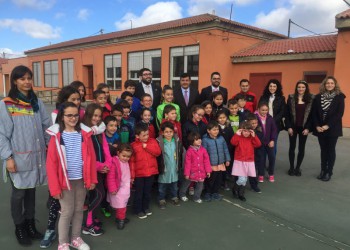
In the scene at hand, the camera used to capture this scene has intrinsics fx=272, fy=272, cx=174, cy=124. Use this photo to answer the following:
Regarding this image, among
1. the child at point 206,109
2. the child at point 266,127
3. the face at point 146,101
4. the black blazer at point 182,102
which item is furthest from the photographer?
the black blazer at point 182,102

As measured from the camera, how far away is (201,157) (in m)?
3.70

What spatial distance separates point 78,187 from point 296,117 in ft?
12.8

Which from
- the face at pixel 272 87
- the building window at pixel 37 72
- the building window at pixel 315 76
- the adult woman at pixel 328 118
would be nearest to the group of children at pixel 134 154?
the face at pixel 272 87

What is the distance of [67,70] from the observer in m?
21.4

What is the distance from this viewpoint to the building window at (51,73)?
890 inches

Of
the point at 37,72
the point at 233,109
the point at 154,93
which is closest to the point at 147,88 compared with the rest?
the point at 154,93

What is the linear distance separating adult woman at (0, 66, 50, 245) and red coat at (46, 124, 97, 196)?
0.36 m

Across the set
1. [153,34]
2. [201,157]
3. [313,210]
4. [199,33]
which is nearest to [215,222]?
[201,157]

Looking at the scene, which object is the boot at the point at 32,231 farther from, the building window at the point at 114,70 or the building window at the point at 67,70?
the building window at the point at 67,70

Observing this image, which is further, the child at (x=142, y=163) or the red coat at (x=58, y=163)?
the child at (x=142, y=163)

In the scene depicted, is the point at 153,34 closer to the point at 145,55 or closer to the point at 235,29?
the point at 145,55

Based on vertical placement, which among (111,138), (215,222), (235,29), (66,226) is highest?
(235,29)

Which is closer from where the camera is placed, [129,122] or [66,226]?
[66,226]

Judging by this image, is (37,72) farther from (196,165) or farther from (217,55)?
(196,165)
